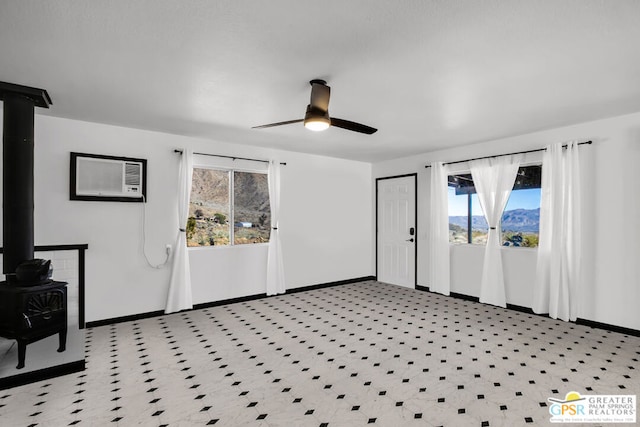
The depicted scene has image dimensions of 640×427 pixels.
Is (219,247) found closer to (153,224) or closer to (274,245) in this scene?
(274,245)

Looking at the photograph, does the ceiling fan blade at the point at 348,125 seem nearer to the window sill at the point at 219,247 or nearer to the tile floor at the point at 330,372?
the tile floor at the point at 330,372

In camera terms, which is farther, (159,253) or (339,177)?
(339,177)

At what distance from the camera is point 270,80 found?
2.95 m

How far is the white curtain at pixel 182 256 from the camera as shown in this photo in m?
4.89

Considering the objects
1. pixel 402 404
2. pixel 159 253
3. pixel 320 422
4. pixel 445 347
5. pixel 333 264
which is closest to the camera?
pixel 320 422

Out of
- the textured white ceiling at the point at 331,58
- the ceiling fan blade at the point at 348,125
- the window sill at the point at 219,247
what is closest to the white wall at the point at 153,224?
the window sill at the point at 219,247

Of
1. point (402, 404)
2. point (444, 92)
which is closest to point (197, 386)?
point (402, 404)

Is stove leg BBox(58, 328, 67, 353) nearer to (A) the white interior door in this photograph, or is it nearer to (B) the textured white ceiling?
(B) the textured white ceiling

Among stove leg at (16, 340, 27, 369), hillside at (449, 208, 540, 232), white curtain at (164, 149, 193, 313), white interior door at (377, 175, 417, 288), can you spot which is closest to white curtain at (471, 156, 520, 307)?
hillside at (449, 208, 540, 232)

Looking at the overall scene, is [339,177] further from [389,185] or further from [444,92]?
[444,92]

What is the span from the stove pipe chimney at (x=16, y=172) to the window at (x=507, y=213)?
19.2 ft

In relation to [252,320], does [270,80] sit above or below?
above

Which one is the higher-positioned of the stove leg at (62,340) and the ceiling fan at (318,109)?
the ceiling fan at (318,109)

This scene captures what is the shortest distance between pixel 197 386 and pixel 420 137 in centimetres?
424
